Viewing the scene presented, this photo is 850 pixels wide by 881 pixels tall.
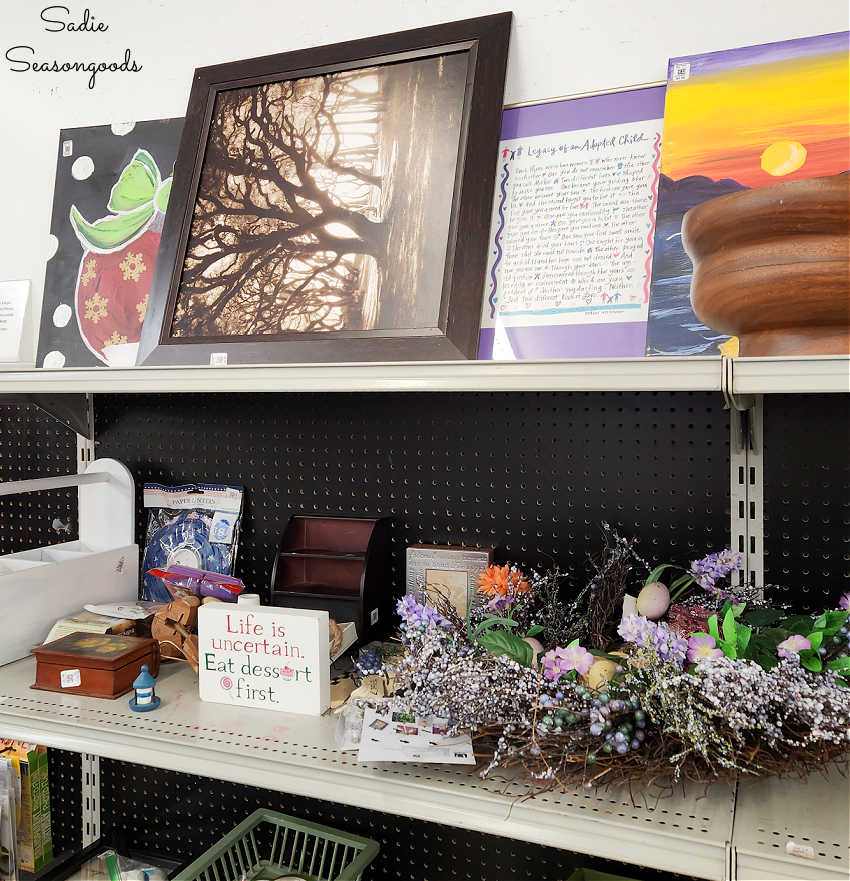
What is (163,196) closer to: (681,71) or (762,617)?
(681,71)

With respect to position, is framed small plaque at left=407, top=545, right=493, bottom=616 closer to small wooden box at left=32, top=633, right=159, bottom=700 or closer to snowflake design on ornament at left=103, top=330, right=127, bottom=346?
small wooden box at left=32, top=633, right=159, bottom=700

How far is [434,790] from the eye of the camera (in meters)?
0.97

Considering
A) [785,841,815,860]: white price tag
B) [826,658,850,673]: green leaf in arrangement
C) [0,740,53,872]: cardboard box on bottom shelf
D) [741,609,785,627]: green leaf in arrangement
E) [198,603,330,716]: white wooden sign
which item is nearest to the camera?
[785,841,815,860]: white price tag

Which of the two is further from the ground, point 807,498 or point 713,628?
point 807,498

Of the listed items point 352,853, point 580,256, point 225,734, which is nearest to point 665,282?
point 580,256

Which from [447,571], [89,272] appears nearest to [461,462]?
[447,571]

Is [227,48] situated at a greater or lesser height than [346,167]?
greater

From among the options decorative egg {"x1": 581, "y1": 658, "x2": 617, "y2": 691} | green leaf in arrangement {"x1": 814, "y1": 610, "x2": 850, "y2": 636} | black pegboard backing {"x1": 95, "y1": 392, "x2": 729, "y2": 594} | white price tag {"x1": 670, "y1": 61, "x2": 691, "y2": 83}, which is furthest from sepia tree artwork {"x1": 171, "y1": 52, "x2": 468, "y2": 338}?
green leaf in arrangement {"x1": 814, "y1": 610, "x2": 850, "y2": 636}

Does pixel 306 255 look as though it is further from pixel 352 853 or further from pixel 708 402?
pixel 352 853

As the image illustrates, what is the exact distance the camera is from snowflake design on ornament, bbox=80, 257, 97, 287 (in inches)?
64.8

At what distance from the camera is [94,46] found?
5.73 feet

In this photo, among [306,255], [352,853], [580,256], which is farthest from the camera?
[352,853]

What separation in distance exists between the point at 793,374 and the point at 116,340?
128 centimetres

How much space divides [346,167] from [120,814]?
4.98ft
